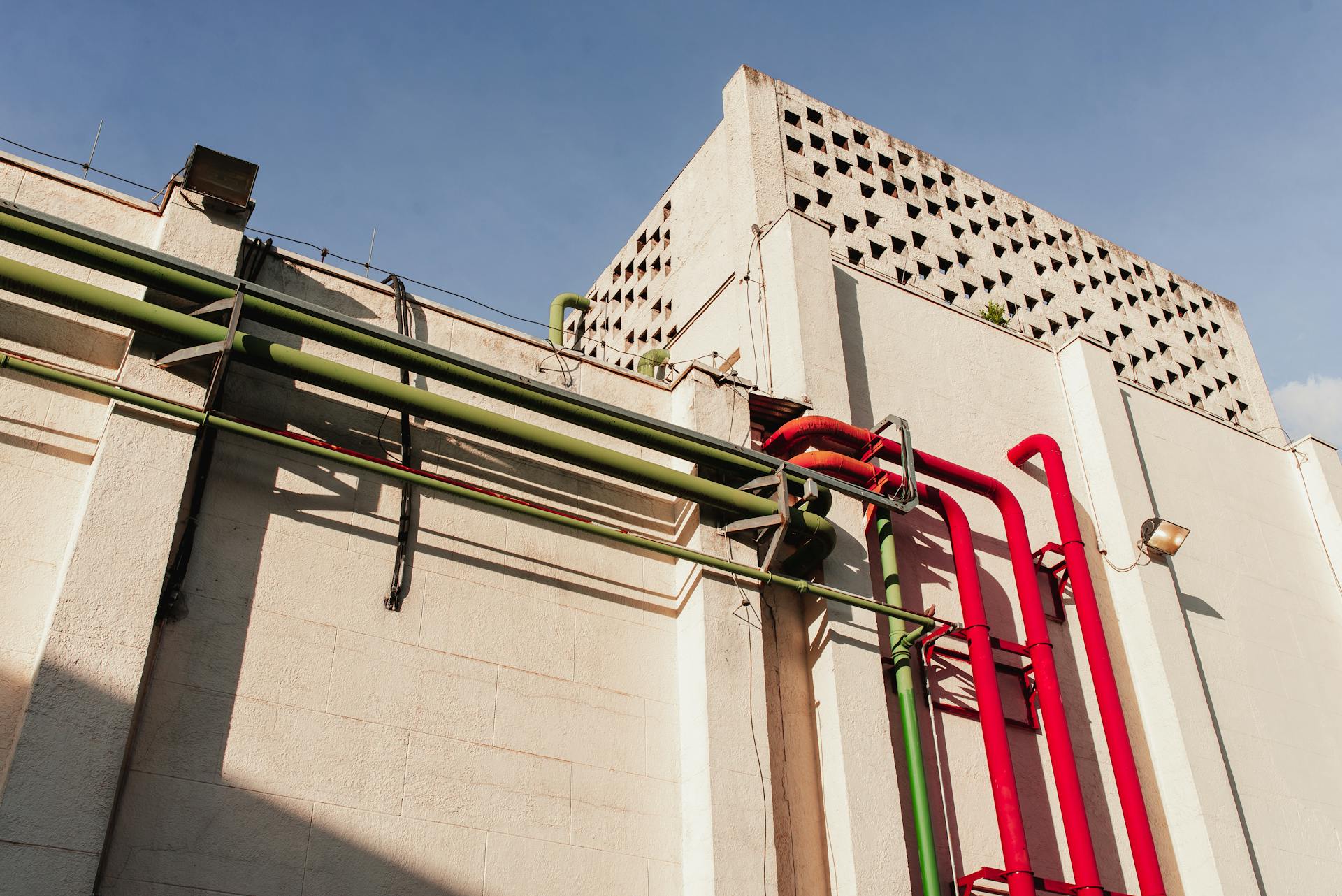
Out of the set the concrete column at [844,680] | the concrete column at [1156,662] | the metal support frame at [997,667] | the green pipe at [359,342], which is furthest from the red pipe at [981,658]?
the concrete column at [1156,662]

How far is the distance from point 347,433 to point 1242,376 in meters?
21.7

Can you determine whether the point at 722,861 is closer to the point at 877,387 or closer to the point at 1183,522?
the point at 877,387

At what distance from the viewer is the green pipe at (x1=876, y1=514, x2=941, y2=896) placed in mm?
11023

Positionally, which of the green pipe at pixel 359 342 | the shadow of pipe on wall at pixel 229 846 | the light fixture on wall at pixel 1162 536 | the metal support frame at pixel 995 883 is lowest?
the shadow of pipe on wall at pixel 229 846

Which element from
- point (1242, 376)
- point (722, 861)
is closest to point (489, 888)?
point (722, 861)

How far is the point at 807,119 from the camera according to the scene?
21562mm

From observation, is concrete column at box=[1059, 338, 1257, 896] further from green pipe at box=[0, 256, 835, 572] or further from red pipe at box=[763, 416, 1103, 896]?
green pipe at box=[0, 256, 835, 572]

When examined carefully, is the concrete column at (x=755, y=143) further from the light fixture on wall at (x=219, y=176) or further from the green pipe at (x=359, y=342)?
the light fixture on wall at (x=219, y=176)

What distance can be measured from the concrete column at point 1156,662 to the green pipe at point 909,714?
3603mm

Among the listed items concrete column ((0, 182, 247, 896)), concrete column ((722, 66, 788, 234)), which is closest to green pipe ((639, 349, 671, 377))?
concrete column ((722, 66, 788, 234))

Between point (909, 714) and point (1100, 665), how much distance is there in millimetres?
3198

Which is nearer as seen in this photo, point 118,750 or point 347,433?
point 118,750

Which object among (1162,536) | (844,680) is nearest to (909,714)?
(844,680)

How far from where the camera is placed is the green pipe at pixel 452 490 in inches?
370
